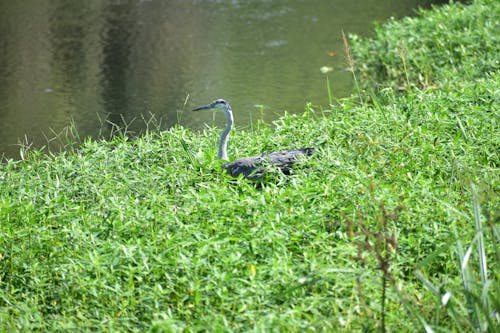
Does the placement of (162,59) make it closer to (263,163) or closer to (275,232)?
(263,163)

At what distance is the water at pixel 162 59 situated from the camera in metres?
8.92

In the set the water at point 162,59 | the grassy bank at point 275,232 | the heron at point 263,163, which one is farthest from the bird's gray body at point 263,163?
the water at point 162,59

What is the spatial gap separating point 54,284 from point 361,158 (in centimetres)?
225

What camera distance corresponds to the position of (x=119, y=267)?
3.63 metres

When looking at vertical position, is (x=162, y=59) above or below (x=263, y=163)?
below

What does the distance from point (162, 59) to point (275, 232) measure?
26.1 feet

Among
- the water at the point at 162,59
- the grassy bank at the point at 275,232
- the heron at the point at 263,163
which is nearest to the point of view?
the grassy bank at the point at 275,232

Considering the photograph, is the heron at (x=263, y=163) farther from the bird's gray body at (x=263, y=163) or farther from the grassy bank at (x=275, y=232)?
the grassy bank at (x=275, y=232)

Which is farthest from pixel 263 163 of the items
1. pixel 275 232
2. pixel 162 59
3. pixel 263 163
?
pixel 162 59

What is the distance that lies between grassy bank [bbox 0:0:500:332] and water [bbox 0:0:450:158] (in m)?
1.85

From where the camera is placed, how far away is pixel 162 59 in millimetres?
11344

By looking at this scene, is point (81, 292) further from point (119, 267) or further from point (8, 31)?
point (8, 31)

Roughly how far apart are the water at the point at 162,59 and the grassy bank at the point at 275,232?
72.7 inches

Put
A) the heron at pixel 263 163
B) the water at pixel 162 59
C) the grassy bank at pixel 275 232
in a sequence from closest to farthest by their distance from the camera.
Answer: the grassy bank at pixel 275 232 → the heron at pixel 263 163 → the water at pixel 162 59
